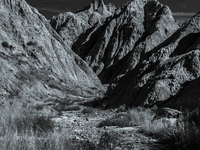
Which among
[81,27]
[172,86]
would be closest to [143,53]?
[172,86]

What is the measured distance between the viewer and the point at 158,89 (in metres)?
21.1

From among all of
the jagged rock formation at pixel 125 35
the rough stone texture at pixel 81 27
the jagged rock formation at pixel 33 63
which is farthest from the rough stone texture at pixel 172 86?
the rough stone texture at pixel 81 27

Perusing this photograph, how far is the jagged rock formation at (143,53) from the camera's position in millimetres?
21781

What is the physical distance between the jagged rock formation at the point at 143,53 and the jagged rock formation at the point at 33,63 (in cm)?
1176

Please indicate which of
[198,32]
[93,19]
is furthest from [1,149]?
[93,19]

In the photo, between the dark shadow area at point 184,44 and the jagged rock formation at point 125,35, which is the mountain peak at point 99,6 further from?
the dark shadow area at point 184,44

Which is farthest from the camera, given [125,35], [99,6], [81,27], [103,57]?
[99,6]

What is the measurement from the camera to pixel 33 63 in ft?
158

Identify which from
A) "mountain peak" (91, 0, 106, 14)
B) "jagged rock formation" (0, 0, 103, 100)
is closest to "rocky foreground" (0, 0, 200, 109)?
"jagged rock formation" (0, 0, 103, 100)

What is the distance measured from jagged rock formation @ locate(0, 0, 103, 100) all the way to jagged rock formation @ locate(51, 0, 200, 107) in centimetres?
1176

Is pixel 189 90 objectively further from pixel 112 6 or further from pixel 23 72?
pixel 112 6

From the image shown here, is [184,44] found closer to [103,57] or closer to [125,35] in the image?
[125,35]

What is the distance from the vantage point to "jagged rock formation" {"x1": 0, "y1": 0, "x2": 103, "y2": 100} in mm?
37259

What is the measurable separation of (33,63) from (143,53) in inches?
1505
